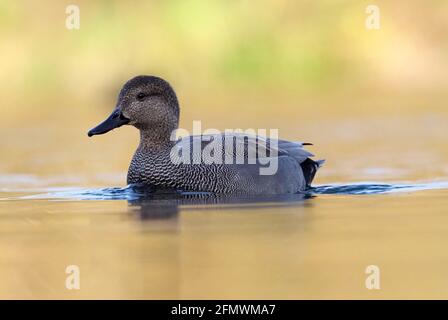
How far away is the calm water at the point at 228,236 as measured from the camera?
6.57m

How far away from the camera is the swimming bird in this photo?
1070cm

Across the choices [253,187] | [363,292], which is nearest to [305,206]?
[253,187]

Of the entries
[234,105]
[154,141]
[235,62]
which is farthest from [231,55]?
[154,141]

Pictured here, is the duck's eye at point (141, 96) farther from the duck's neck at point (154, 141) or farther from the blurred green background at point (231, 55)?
the blurred green background at point (231, 55)

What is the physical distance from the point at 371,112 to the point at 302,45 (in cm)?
156

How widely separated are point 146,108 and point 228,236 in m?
3.30

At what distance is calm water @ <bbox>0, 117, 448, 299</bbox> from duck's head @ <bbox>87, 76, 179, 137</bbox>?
688 millimetres

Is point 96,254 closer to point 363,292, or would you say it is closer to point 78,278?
point 78,278

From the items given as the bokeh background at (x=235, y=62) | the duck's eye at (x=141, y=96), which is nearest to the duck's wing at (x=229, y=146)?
the duck's eye at (x=141, y=96)

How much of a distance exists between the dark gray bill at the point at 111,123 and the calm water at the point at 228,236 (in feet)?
2.04

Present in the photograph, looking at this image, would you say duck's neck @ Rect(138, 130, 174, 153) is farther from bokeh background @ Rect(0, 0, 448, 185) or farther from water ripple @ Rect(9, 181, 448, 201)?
bokeh background @ Rect(0, 0, 448, 185)

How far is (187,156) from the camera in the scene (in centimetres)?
1082

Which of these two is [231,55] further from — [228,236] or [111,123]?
[228,236]

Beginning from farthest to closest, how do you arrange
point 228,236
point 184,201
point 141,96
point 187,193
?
point 141,96 < point 187,193 < point 184,201 < point 228,236
